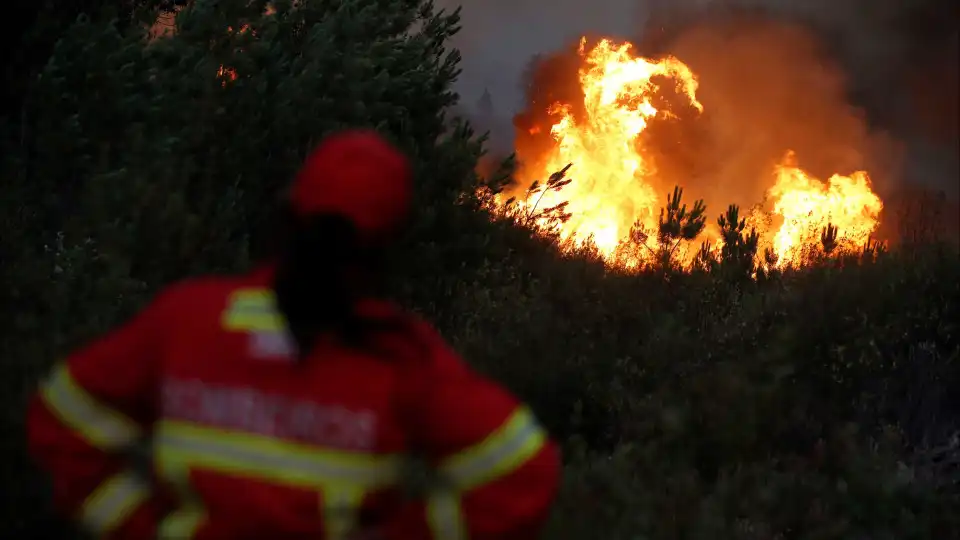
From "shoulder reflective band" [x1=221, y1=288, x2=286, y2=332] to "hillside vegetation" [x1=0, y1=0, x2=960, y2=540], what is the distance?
1935 mm

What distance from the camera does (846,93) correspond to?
24328 millimetres

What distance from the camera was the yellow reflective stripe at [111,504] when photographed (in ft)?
4.99

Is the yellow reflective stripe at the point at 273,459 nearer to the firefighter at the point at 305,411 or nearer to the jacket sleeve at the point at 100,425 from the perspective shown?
the firefighter at the point at 305,411

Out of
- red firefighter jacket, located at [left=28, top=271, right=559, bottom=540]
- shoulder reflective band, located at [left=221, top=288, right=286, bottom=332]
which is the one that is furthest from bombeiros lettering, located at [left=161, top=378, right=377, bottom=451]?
shoulder reflective band, located at [left=221, top=288, right=286, bottom=332]

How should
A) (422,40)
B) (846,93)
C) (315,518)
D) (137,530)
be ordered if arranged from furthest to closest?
(846,93)
(422,40)
(137,530)
(315,518)

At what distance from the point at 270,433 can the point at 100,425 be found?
1.13 feet

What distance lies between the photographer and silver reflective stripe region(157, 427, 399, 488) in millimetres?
1411

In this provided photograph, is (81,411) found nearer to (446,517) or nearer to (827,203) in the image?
(446,517)

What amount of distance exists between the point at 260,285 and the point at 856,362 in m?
5.20

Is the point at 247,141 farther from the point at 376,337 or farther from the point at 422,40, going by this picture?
the point at 376,337

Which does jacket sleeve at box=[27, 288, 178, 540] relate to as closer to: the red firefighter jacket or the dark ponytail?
the red firefighter jacket

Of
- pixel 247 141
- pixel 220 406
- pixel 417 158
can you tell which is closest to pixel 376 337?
pixel 220 406

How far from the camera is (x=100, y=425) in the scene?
1.54 m

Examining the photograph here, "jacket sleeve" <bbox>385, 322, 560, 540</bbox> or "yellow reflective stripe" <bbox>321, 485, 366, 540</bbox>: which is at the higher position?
"jacket sleeve" <bbox>385, 322, 560, 540</bbox>
